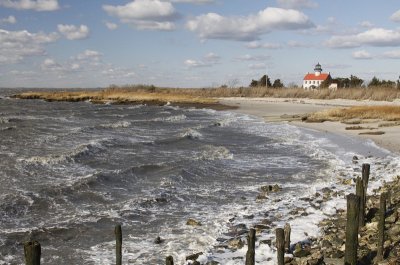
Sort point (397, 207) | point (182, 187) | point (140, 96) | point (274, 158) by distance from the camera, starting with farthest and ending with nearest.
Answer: point (140, 96)
point (274, 158)
point (182, 187)
point (397, 207)

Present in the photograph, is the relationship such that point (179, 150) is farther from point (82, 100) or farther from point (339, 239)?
point (82, 100)

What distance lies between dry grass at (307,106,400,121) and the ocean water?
35.2 feet

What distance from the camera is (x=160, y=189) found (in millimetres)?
17375

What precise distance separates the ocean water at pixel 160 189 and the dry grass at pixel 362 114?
Answer: 1073 cm

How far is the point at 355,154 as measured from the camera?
2473 cm

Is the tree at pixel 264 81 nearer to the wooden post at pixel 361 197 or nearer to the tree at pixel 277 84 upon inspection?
the tree at pixel 277 84

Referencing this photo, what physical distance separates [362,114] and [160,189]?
31.4m

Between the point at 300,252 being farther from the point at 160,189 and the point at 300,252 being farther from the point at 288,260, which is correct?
the point at 160,189

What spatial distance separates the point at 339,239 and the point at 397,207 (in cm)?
263

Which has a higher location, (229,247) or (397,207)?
(397,207)

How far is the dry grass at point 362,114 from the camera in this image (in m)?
40.4

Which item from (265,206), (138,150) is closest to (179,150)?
(138,150)

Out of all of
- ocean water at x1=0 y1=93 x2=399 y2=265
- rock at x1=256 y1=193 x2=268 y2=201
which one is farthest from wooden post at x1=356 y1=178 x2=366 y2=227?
rock at x1=256 y1=193 x2=268 y2=201

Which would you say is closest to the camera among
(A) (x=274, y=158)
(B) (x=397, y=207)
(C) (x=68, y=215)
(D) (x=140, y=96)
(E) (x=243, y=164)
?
(B) (x=397, y=207)
